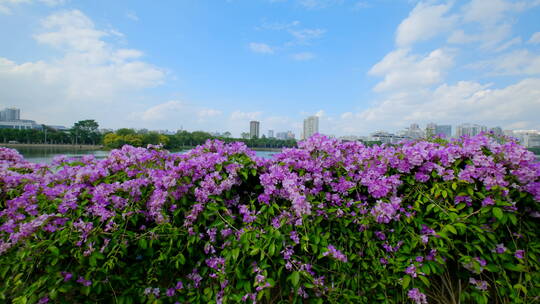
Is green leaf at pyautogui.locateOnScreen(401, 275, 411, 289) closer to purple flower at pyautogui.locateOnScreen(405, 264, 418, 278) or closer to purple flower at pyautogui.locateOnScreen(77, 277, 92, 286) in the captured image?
purple flower at pyautogui.locateOnScreen(405, 264, 418, 278)

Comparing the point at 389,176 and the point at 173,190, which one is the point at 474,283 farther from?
the point at 173,190

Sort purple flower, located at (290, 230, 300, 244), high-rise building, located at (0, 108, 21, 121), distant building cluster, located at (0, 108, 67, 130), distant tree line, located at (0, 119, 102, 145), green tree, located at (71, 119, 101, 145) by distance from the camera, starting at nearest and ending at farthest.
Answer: purple flower, located at (290, 230, 300, 244), distant tree line, located at (0, 119, 102, 145), green tree, located at (71, 119, 101, 145), distant building cluster, located at (0, 108, 67, 130), high-rise building, located at (0, 108, 21, 121)

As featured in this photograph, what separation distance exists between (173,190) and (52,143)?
233 feet

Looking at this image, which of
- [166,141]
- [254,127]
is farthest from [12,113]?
[166,141]

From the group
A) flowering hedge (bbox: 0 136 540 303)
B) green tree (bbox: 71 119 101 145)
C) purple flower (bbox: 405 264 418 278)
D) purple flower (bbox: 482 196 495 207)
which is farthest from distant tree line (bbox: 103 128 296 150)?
green tree (bbox: 71 119 101 145)

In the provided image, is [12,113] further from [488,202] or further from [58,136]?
[488,202]

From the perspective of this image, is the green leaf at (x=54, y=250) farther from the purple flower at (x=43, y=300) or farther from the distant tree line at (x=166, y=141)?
the distant tree line at (x=166, y=141)

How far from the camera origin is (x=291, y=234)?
1481mm

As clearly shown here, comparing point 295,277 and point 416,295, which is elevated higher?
point 295,277

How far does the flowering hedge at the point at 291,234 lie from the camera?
4.67 feet

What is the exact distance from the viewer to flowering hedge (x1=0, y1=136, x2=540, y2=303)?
142cm

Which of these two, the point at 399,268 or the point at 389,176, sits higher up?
the point at 389,176

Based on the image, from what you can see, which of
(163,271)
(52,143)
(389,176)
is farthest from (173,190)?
(52,143)

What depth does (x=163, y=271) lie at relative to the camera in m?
1.57
